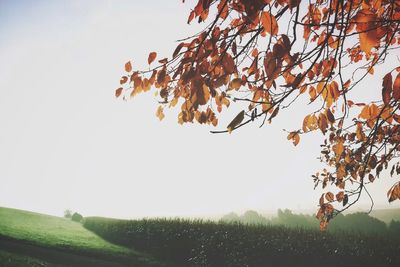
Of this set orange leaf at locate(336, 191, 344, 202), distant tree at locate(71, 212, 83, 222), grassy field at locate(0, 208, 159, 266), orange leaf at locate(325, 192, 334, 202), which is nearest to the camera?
orange leaf at locate(336, 191, 344, 202)

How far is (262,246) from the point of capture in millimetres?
11656

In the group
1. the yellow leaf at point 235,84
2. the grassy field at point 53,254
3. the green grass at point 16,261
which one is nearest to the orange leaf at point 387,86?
the yellow leaf at point 235,84

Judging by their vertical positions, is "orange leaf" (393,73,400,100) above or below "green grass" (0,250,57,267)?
above

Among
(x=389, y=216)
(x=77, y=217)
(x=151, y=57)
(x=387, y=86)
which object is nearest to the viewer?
(x=387, y=86)

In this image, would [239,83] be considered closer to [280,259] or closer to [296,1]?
[296,1]

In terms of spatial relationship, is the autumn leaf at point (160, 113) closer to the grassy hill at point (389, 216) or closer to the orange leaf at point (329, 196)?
the orange leaf at point (329, 196)

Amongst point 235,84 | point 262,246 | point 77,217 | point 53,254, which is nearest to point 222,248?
point 262,246

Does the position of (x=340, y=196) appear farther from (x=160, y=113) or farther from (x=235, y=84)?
(x=160, y=113)

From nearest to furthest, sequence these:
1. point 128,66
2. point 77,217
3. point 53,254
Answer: point 128,66, point 53,254, point 77,217

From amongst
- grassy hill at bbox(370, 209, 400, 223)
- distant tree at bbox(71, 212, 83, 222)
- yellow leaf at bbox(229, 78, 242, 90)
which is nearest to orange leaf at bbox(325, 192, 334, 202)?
yellow leaf at bbox(229, 78, 242, 90)

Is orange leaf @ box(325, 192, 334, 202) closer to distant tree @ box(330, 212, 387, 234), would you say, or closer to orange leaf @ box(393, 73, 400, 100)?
orange leaf @ box(393, 73, 400, 100)

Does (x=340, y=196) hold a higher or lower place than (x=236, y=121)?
lower

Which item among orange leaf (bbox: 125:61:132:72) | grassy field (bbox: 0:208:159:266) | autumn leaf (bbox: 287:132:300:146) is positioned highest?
orange leaf (bbox: 125:61:132:72)

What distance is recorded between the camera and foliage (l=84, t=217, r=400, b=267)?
10070 millimetres
